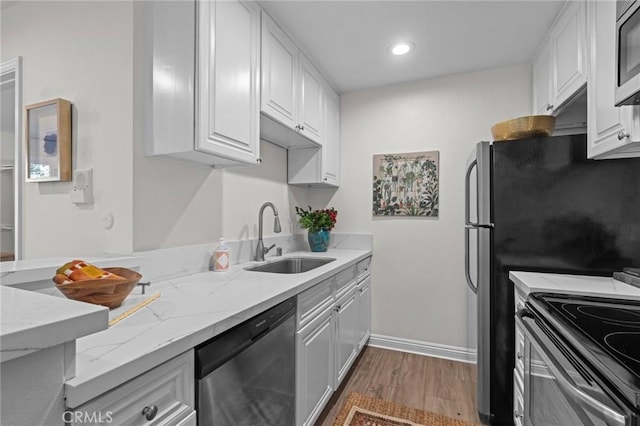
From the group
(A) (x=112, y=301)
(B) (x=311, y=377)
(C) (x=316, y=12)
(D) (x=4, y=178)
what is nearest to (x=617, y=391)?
(B) (x=311, y=377)

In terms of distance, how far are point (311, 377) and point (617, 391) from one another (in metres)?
1.26

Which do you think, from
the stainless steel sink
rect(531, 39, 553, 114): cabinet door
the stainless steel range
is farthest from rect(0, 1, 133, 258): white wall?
rect(531, 39, 553, 114): cabinet door

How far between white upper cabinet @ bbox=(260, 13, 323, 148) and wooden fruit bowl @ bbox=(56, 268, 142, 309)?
4.00 feet

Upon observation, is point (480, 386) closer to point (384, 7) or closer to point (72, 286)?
point (72, 286)

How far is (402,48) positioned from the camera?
226 cm

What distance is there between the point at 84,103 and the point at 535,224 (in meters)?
2.48

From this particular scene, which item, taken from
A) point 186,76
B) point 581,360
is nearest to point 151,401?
point 581,360

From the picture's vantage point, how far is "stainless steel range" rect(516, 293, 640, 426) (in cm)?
68

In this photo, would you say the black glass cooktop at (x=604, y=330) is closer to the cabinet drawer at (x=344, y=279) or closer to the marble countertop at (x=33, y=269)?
the cabinet drawer at (x=344, y=279)

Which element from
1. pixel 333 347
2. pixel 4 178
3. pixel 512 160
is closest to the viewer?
pixel 512 160

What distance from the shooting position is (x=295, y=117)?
7.15 feet

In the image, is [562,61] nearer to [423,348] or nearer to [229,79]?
[229,79]

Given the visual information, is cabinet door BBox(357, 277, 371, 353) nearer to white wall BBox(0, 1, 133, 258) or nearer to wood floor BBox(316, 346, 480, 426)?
wood floor BBox(316, 346, 480, 426)

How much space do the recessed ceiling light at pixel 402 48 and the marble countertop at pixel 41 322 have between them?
2.38 meters
